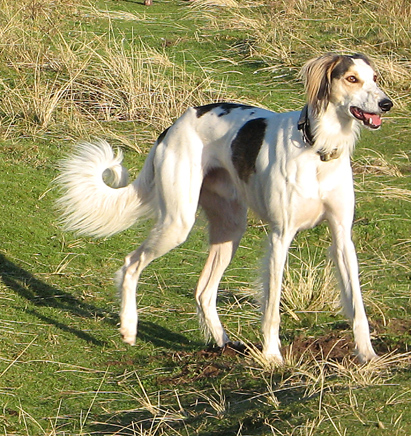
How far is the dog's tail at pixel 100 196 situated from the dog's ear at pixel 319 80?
1.36m

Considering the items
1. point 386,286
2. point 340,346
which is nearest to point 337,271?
point 340,346

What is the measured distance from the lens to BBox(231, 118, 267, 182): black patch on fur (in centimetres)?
521

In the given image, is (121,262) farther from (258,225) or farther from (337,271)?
(337,271)

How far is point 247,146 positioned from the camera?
207 inches

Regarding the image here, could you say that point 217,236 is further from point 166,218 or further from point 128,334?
point 128,334

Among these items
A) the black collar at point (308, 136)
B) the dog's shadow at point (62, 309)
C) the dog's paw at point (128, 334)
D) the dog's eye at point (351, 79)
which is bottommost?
the dog's shadow at point (62, 309)

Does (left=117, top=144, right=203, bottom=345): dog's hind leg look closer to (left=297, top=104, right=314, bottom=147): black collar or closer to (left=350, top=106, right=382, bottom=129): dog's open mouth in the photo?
(left=297, top=104, right=314, bottom=147): black collar

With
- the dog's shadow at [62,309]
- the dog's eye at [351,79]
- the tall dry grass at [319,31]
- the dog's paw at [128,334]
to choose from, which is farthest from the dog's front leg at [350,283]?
the tall dry grass at [319,31]

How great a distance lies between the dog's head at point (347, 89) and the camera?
4766mm

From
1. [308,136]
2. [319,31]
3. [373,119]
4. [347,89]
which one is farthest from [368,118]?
[319,31]

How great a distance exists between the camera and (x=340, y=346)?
538 centimetres

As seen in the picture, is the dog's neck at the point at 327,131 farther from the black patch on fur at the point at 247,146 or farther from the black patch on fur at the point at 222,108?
the black patch on fur at the point at 222,108

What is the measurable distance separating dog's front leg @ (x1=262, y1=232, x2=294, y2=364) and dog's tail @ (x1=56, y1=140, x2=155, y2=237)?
1.10 m

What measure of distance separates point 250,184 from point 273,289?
0.62 m
